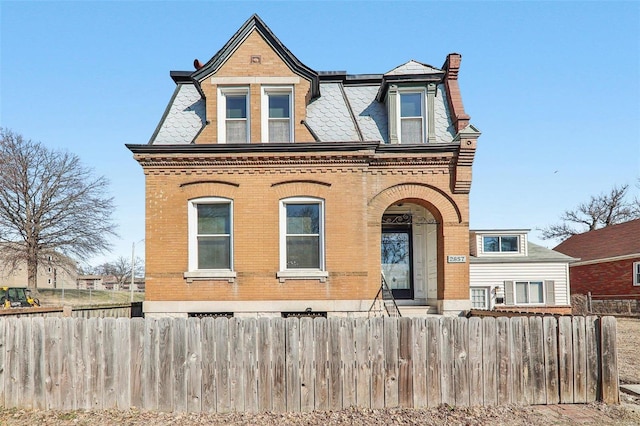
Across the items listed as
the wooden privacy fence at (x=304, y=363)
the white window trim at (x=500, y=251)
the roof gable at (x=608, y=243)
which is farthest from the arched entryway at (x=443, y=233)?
the roof gable at (x=608, y=243)

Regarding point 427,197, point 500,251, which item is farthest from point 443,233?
point 500,251

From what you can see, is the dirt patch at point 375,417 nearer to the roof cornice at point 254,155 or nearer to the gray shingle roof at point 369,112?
the roof cornice at point 254,155

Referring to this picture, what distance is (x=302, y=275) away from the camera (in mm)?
12867

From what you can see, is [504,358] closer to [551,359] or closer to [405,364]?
[551,359]

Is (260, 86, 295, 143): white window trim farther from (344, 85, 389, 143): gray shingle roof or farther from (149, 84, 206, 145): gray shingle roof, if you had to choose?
(344, 85, 389, 143): gray shingle roof

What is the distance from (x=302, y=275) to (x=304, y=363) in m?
5.47

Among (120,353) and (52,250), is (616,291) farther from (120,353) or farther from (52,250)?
(52,250)

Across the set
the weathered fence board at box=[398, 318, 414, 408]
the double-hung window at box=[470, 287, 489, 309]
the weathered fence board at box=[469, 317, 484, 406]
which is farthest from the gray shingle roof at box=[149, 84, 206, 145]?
the double-hung window at box=[470, 287, 489, 309]

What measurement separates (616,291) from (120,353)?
35176 millimetres

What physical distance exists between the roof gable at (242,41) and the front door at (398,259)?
234 inches

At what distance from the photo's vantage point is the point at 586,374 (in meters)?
7.64

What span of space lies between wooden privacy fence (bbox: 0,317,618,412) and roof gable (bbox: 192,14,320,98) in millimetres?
8564

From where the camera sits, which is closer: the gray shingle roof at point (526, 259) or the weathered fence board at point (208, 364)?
the weathered fence board at point (208, 364)

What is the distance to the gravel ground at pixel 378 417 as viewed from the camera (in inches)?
269
